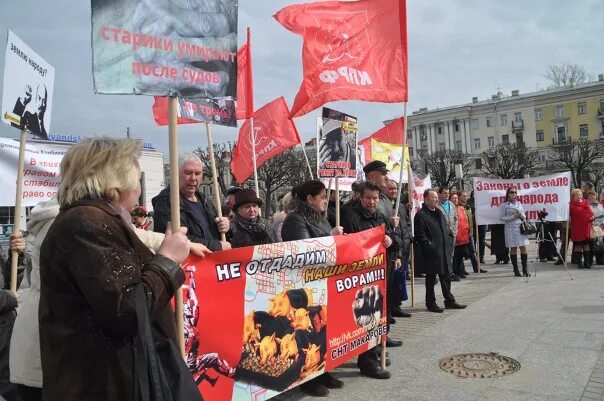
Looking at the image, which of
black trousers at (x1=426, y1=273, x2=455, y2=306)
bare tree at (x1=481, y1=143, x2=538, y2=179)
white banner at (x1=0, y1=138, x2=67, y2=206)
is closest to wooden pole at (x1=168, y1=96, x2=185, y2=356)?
white banner at (x1=0, y1=138, x2=67, y2=206)

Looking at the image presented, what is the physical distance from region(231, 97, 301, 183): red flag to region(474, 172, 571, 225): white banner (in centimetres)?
532

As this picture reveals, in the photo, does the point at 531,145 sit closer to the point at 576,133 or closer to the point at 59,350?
the point at 576,133

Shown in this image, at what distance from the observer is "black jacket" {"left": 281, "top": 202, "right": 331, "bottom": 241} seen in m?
4.61

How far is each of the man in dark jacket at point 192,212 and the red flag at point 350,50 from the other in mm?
1777

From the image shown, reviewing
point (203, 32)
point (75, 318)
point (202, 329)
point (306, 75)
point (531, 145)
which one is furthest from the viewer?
point (531, 145)

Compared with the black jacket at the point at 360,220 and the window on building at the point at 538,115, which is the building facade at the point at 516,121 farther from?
the black jacket at the point at 360,220

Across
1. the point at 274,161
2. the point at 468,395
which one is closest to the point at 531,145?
the point at 274,161

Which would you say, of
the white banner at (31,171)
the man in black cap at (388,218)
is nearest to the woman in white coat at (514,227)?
the man in black cap at (388,218)

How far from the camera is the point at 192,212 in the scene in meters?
4.01

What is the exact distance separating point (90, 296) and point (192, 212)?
234 cm

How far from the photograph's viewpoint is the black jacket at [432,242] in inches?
297

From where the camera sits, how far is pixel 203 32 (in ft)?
8.98

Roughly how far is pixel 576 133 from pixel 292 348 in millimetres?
94445

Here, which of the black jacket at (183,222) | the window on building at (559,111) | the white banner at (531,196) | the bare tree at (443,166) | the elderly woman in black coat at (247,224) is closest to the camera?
the black jacket at (183,222)
